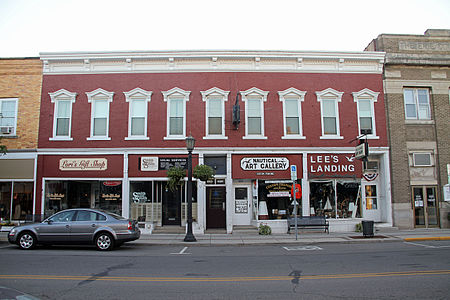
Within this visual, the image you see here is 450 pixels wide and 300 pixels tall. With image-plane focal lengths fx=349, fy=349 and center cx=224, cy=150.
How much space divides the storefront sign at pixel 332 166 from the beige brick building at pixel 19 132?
14.4 meters

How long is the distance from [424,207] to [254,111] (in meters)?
10.2

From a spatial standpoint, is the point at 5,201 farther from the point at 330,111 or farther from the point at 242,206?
the point at 330,111

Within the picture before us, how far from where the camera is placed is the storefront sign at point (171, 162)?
1780 centimetres

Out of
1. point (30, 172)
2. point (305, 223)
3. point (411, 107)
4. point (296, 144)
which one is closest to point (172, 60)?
point (296, 144)

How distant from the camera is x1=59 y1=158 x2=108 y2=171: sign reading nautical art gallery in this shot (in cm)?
1798

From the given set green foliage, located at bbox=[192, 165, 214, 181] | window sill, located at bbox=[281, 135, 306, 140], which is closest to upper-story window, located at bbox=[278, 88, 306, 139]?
window sill, located at bbox=[281, 135, 306, 140]

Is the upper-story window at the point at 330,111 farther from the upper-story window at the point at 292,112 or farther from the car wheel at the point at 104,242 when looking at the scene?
the car wheel at the point at 104,242

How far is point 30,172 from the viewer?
1798cm

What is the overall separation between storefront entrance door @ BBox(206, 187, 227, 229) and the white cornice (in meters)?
6.41

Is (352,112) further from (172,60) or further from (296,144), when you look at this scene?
(172,60)

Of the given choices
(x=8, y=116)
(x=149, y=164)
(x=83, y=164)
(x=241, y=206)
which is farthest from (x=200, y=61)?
(x=8, y=116)

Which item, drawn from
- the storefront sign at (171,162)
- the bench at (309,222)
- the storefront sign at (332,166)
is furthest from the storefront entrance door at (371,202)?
the storefront sign at (171,162)

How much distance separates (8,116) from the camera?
18.5 metres

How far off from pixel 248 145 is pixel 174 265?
9.46 metres
